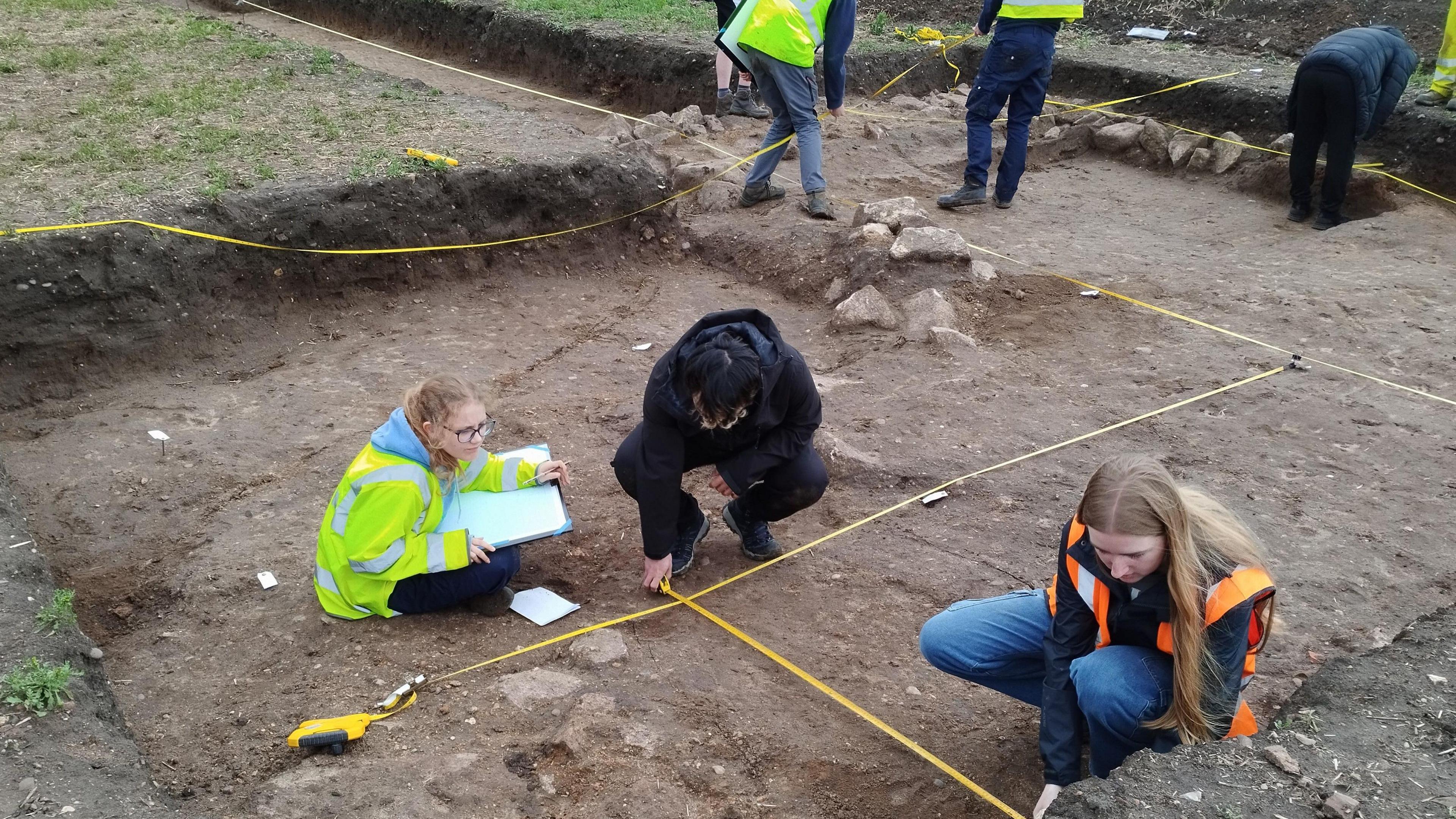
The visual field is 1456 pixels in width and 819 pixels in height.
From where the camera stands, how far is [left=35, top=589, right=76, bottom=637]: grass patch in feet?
9.24

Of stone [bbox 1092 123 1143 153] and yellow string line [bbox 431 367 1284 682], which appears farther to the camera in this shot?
stone [bbox 1092 123 1143 153]

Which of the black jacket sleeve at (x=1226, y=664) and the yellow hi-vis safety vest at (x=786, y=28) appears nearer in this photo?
the black jacket sleeve at (x=1226, y=664)

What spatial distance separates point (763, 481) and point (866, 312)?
2.32 meters

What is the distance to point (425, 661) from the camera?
3.18m

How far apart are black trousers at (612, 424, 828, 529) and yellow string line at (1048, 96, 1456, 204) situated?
5.41 meters

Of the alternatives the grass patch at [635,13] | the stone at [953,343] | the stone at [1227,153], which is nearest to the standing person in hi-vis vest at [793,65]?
the stone at [953,343]

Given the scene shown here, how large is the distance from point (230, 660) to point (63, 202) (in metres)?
3.31

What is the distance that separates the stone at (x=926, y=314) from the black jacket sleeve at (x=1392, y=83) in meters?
3.38

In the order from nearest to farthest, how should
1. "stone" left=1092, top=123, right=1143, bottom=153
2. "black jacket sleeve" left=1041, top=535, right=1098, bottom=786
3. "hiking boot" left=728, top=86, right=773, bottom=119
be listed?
"black jacket sleeve" left=1041, top=535, right=1098, bottom=786 < "stone" left=1092, top=123, right=1143, bottom=153 < "hiking boot" left=728, top=86, right=773, bottom=119

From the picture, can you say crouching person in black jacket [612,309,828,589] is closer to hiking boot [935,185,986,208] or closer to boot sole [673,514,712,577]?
boot sole [673,514,712,577]

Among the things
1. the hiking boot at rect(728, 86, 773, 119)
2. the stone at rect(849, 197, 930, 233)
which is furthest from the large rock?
the hiking boot at rect(728, 86, 773, 119)

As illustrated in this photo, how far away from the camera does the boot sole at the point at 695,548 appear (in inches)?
143

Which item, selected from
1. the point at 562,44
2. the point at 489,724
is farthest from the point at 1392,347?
the point at 562,44

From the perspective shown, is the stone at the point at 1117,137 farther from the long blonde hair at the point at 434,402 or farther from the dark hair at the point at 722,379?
the long blonde hair at the point at 434,402
